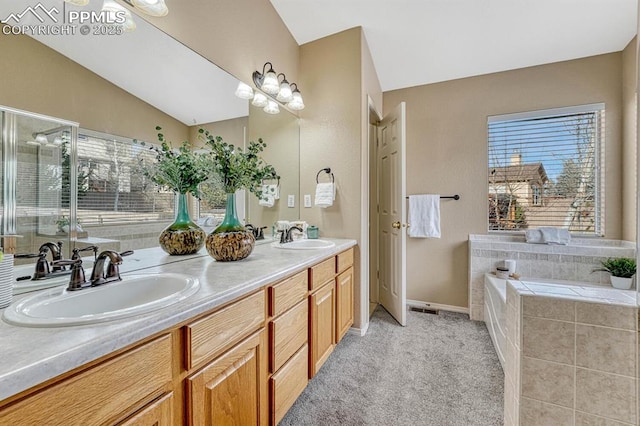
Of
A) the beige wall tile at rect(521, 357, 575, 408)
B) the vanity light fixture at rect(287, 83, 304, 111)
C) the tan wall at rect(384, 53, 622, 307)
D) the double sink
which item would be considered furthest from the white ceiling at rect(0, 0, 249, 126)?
the tan wall at rect(384, 53, 622, 307)

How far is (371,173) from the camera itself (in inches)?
116

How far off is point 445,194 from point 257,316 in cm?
250

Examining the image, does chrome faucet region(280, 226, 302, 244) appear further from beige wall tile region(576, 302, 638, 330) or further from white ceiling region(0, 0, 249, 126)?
beige wall tile region(576, 302, 638, 330)

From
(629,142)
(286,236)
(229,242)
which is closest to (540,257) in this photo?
(629,142)

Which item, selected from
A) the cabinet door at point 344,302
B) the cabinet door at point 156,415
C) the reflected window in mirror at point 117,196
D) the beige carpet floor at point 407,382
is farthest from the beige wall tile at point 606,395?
the reflected window in mirror at point 117,196

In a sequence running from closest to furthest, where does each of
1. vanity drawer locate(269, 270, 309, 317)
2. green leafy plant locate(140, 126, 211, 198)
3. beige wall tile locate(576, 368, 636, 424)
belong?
beige wall tile locate(576, 368, 636, 424) → vanity drawer locate(269, 270, 309, 317) → green leafy plant locate(140, 126, 211, 198)

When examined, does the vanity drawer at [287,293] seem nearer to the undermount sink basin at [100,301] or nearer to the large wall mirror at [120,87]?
the undermount sink basin at [100,301]

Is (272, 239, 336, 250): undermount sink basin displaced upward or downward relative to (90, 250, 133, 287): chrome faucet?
downward

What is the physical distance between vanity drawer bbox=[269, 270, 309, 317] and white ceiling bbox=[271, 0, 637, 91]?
2.09 meters

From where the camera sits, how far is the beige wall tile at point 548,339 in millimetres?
809

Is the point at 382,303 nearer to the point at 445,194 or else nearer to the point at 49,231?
the point at 445,194

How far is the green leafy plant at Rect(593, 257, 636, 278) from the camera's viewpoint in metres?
2.12

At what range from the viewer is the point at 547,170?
259 cm

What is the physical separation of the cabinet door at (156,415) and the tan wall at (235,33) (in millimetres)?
1557
